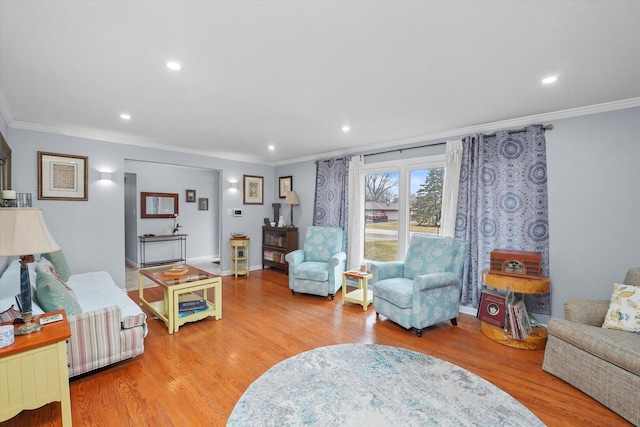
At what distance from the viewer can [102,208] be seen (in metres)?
4.13

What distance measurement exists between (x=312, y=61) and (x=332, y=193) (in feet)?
10.7

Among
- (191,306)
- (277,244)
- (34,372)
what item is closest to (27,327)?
(34,372)

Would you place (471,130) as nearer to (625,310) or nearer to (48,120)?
(625,310)

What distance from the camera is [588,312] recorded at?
2.38 m

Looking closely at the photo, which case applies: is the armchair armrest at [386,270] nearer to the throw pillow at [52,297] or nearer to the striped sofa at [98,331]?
the striped sofa at [98,331]

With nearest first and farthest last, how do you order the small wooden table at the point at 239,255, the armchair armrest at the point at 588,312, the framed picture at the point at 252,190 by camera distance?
the armchair armrest at the point at 588,312 < the small wooden table at the point at 239,255 < the framed picture at the point at 252,190

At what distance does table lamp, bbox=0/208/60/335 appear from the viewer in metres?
1.54

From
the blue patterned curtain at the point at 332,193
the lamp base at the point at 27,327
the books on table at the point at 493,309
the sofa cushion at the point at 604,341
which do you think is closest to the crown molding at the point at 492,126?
the blue patterned curtain at the point at 332,193

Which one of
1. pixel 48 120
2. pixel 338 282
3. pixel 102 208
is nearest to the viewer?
pixel 48 120

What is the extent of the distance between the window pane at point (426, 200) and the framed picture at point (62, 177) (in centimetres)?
477

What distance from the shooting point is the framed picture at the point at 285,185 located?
608 centimetres

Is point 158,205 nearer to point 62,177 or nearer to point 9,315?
point 62,177

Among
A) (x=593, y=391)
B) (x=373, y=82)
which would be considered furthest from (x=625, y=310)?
(x=373, y=82)

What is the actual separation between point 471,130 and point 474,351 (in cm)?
260
